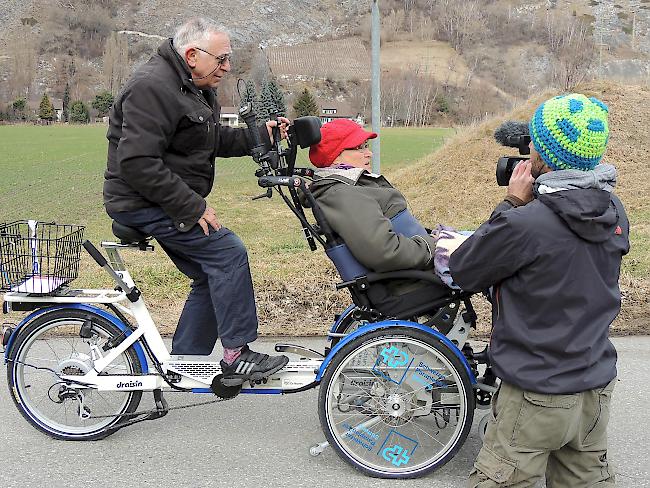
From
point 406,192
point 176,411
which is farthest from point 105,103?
point 176,411

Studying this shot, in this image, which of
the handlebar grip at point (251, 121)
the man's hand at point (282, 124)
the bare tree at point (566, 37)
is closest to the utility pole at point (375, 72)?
the man's hand at point (282, 124)

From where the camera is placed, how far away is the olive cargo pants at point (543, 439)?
9.41 ft

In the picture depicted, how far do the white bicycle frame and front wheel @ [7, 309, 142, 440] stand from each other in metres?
0.04

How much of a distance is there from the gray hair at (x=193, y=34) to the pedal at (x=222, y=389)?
161 cm

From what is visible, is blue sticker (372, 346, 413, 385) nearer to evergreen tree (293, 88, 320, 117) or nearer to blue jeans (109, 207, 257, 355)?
blue jeans (109, 207, 257, 355)

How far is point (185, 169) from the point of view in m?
3.77

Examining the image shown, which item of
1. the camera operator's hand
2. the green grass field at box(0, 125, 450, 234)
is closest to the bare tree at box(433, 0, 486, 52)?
the green grass field at box(0, 125, 450, 234)

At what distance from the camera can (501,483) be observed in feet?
9.44

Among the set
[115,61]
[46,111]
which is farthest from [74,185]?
[115,61]

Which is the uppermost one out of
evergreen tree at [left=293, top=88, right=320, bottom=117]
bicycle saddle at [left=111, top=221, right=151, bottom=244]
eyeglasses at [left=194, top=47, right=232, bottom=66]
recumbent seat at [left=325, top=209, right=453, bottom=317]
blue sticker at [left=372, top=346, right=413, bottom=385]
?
eyeglasses at [left=194, top=47, right=232, bottom=66]

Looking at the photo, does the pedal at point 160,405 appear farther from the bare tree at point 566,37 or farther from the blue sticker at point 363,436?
the bare tree at point 566,37

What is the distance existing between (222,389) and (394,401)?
2.86 feet

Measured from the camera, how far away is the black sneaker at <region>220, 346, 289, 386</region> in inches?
149

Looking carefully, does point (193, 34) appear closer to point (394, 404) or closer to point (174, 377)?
point (174, 377)
